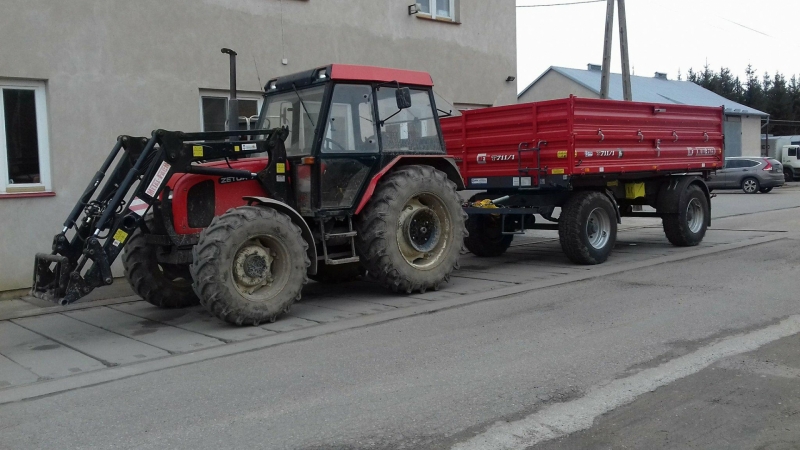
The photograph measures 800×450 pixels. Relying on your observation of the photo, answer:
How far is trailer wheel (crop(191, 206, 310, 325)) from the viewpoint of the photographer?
6977mm

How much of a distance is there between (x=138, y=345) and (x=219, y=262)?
1068 millimetres

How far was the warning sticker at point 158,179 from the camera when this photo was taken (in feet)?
23.3

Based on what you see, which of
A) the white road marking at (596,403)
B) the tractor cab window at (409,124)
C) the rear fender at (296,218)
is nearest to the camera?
the white road marking at (596,403)

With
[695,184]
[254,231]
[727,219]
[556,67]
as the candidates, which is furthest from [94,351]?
[556,67]

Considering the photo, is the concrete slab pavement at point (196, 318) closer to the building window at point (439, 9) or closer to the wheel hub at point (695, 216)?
the wheel hub at point (695, 216)

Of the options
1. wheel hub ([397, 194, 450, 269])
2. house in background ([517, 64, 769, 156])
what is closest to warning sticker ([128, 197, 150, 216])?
wheel hub ([397, 194, 450, 269])

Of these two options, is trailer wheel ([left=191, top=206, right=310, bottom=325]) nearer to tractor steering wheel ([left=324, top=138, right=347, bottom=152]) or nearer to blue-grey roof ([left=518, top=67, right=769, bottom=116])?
tractor steering wheel ([left=324, top=138, right=347, bottom=152])

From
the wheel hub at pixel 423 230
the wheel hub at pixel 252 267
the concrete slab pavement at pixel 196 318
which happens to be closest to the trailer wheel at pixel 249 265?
the wheel hub at pixel 252 267

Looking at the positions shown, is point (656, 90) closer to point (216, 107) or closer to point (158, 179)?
point (216, 107)

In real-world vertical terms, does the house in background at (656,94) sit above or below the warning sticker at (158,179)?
above

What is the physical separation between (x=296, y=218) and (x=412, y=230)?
1665 mm

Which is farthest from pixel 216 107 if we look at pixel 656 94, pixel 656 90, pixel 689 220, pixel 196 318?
pixel 656 90

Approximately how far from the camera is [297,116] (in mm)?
8602

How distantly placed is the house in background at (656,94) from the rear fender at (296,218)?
1330 inches
